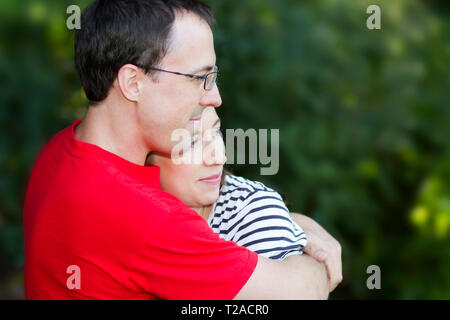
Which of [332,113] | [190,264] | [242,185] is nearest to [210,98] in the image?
[242,185]

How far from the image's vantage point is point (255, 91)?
386 centimetres

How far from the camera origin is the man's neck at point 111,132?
183 centimetres

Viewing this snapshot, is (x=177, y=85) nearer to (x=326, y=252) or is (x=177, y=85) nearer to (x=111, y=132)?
(x=111, y=132)

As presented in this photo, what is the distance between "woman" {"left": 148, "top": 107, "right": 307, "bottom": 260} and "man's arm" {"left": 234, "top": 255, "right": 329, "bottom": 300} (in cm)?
8

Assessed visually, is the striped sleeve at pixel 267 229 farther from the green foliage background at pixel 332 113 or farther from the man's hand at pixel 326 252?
the green foliage background at pixel 332 113

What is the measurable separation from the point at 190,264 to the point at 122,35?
68cm

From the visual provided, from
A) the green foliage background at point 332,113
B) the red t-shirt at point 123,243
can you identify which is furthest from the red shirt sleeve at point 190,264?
the green foliage background at point 332,113

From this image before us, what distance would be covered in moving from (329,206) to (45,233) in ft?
7.83

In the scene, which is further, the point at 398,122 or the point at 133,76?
the point at 398,122

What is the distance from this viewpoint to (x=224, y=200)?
2121mm

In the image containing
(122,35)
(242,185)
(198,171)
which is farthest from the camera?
(242,185)

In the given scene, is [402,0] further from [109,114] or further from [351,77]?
[109,114]

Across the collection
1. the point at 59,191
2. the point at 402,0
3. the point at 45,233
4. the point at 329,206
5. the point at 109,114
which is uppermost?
the point at 402,0
